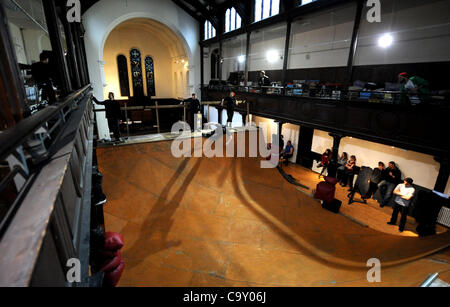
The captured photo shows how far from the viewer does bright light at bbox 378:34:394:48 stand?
791cm

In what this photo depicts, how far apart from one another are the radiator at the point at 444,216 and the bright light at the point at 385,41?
19.6ft

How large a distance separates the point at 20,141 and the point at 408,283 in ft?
15.7

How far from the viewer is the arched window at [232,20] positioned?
13.2 m

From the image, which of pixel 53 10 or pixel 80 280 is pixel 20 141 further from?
pixel 53 10

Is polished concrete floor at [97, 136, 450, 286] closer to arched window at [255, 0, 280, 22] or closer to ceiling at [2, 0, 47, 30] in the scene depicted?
ceiling at [2, 0, 47, 30]

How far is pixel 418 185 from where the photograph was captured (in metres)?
7.74

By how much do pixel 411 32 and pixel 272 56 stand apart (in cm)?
714

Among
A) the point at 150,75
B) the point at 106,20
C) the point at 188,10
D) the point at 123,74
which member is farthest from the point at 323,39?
the point at 123,74

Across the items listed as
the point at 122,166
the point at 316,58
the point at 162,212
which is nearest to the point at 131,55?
the point at 316,58

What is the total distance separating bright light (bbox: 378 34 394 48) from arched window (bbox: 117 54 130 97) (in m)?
18.4

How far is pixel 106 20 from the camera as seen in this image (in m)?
12.5

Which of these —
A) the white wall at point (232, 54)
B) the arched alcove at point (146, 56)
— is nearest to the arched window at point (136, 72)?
the arched alcove at point (146, 56)

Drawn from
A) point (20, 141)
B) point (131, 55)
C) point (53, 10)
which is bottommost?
point (20, 141)

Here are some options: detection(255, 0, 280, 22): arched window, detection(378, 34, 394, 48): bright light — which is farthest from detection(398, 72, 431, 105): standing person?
detection(255, 0, 280, 22): arched window
